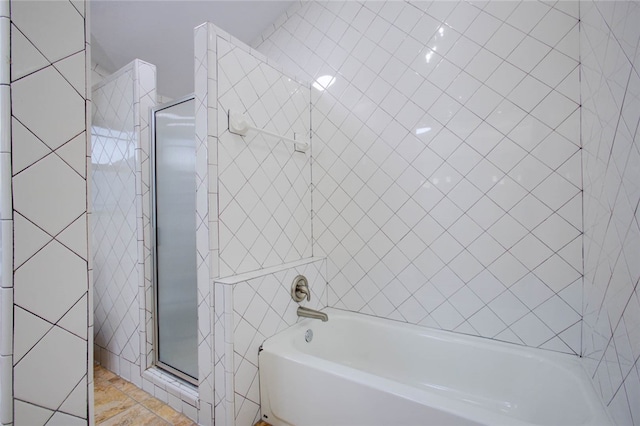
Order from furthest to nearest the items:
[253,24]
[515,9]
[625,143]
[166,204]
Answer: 1. [253,24]
2. [166,204]
3. [515,9]
4. [625,143]

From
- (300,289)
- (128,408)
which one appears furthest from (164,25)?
(128,408)

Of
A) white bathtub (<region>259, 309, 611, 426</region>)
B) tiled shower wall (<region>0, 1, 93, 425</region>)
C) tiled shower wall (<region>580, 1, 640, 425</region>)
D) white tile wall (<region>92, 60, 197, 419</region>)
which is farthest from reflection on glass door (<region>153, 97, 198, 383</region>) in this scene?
tiled shower wall (<region>580, 1, 640, 425</region>)

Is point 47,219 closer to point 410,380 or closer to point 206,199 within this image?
point 206,199

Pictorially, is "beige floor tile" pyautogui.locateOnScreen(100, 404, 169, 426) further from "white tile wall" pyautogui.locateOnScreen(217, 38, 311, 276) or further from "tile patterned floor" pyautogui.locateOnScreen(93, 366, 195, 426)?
"white tile wall" pyautogui.locateOnScreen(217, 38, 311, 276)

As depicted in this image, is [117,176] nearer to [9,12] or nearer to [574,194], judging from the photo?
[9,12]

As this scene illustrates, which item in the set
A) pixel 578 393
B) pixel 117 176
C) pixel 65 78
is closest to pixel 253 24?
pixel 117 176

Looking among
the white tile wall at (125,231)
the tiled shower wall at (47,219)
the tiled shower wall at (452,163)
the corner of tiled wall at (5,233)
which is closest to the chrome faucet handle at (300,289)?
the tiled shower wall at (452,163)

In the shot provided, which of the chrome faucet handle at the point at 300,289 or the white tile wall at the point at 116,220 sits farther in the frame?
the white tile wall at the point at 116,220

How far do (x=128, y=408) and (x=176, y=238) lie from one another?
995mm

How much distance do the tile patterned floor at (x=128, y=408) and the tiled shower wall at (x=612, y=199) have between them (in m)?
1.86

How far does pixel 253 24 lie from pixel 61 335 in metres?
2.56

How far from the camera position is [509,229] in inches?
62.1

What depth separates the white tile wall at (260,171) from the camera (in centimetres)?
157

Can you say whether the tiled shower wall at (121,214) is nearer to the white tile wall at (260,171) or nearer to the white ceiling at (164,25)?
the white ceiling at (164,25)
